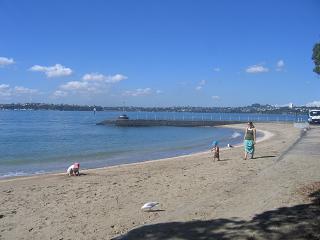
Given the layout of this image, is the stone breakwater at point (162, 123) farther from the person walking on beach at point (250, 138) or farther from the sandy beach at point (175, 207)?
the sandy beach at point (175, 207)

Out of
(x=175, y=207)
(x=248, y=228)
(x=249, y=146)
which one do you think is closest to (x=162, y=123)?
(x=249, y=146)

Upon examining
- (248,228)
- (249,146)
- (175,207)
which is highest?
(249,146)

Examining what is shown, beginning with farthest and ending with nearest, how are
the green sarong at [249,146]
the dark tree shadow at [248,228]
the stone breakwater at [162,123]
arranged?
the stone breakwater at [162,123], the green sarong at [249,146], the dark tree shadow at [248,228]

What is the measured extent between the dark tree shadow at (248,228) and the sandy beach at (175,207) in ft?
0.05

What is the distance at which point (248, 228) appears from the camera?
7.29 m

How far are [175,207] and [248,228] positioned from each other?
2633 mm

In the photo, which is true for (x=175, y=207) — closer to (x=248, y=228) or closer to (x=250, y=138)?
(x=248, y=228)

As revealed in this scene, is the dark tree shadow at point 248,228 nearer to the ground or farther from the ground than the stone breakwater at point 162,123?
farther from the ground

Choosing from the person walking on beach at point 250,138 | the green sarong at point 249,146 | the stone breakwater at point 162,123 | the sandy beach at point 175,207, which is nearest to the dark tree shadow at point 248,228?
the sandy beach at point 175,207

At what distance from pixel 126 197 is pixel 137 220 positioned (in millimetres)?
2692

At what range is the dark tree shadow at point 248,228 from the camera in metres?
6.91

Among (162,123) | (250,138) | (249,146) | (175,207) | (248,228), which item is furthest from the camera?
(162,123)

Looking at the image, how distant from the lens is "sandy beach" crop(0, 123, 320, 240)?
747 centimetres

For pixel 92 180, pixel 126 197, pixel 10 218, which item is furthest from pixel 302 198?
pixel 92 180
